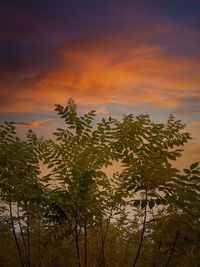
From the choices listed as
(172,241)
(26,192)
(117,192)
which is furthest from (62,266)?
(172,241)

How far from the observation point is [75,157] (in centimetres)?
870

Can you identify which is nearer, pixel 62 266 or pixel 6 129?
pixel 6 129

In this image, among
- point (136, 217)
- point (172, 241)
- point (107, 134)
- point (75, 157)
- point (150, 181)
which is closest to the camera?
point (150, 181)

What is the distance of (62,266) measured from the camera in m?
13.6

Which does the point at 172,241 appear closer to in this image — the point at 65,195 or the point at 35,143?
the point at 65,195

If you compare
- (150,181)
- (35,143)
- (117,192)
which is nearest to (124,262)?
(117,192)

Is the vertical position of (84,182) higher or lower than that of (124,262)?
higher

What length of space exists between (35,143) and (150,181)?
4769 millimetres

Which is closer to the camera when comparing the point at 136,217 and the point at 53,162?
the point at 53,162

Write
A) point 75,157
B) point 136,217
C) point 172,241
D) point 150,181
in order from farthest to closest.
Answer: point 136,217 → point 75,157 → point 172,241 → point 150,181

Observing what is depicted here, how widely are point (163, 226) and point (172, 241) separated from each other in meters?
0.37

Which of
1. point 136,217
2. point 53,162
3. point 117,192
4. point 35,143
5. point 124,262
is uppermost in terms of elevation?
point 35,143

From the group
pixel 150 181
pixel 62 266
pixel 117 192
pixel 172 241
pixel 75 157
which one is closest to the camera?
pixel 150 181

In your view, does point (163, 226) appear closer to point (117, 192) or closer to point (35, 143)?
point (117, 192)
